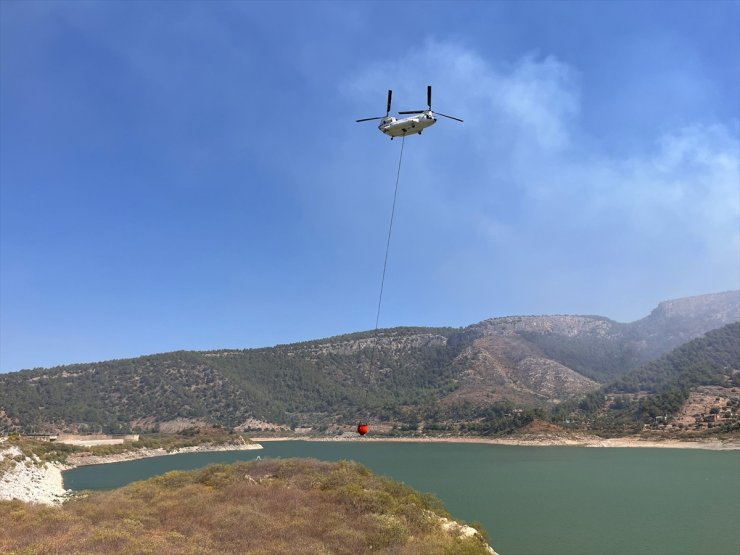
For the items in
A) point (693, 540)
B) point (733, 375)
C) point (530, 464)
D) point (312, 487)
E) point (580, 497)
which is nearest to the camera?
point (312, 487)

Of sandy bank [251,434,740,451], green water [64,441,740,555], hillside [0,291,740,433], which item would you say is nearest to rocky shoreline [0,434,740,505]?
sandy bank [251,434,740,451]

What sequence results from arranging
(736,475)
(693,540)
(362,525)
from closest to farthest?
(362,525) → (693,540) → (736,475)

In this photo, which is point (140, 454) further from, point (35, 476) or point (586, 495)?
point (586, 495)

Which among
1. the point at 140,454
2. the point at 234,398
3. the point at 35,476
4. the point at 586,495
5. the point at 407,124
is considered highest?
the point at 407,124

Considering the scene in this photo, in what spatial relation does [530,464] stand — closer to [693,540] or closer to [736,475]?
[736,475]

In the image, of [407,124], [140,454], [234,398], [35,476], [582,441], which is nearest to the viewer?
[407,124]

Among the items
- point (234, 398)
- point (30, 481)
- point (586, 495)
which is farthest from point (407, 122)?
point (234, 398)

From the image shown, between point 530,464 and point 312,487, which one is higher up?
point 312,487

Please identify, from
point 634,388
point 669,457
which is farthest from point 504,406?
point 669,457
